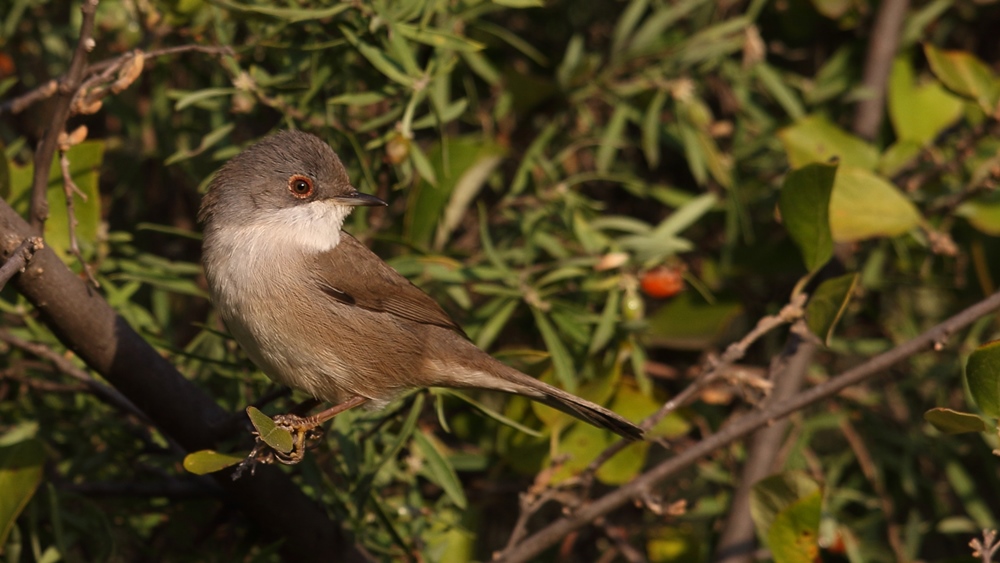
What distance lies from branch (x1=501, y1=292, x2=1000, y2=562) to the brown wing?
0.75 metres

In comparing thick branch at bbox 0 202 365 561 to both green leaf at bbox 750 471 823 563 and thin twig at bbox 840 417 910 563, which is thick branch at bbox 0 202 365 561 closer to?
Answer: green leaf at bbox 750 471 823 563

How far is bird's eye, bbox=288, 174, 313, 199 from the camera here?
356cm

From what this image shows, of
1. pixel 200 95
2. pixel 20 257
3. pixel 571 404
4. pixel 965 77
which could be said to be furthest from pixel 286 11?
pixel 965 77

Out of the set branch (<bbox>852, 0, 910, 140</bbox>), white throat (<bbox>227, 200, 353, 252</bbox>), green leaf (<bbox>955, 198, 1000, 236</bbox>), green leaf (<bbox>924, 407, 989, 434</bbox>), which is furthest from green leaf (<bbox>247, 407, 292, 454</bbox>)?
branch (<bbox>852, 0, 910, 140</bbox>)

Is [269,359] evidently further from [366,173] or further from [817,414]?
[817,414]

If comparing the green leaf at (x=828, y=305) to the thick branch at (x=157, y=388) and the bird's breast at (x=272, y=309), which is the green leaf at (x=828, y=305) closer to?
the bird's breast at (x=272, y=309)

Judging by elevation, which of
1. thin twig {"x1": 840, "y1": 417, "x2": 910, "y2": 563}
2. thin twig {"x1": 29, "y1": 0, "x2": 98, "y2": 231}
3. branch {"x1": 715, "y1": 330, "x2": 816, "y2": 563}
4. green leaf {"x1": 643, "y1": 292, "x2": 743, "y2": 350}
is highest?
thin twig {"x1": 29, "y1": 0, "x2": 98, "y2": 231}

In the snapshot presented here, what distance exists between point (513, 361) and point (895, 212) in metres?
1.50

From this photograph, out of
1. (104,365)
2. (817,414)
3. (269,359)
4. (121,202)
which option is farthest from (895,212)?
(121,202)

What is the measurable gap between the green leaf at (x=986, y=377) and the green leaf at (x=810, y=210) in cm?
63

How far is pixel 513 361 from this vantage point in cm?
367

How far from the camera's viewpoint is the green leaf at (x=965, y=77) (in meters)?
3.96

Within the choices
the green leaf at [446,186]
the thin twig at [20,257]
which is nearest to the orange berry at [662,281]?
the green leaf at [446,186]

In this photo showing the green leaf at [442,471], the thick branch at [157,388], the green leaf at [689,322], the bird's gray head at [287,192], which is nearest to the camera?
the thick branch at [157,388]
